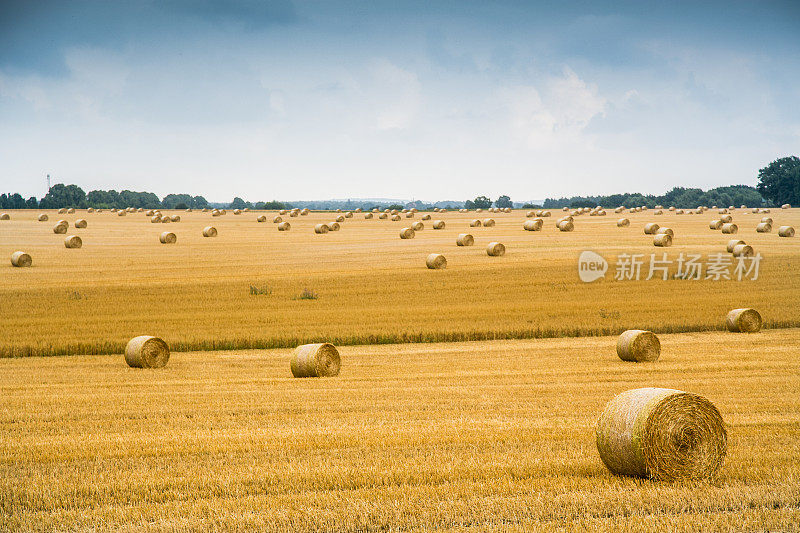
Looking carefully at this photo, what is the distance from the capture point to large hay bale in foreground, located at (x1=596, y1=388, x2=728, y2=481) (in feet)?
29.3

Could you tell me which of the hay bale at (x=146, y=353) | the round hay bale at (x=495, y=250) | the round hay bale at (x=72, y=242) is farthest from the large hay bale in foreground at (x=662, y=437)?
the round hay bale at (x=72, y=242)

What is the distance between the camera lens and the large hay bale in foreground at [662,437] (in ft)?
29.3

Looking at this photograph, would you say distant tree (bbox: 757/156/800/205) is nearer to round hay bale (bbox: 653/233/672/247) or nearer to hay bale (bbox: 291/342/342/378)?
round hay bale (bbox: 653/233/672/247)

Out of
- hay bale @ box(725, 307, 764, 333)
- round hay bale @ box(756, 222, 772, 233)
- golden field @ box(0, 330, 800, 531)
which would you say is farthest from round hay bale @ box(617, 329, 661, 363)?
round hay bale @ box(756, 222, 772, 233)

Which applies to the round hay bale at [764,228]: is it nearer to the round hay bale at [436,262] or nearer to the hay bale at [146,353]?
the round hay bale at [436,262]

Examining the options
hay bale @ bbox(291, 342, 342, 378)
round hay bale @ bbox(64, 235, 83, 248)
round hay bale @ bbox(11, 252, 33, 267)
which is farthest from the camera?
round hay bale @ bbox(64, 235, 83, 248)

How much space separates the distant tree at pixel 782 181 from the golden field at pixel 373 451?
114603 millimetres

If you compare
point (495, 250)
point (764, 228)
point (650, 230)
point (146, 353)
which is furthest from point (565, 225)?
point (146, 353)

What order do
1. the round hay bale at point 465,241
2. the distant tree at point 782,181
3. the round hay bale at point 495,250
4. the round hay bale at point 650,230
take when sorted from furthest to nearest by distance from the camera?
the distant tree at point 782,181
the round hay bale at point 650,230
the round hay bale at point 465,241
the round hay bale at point 495,250

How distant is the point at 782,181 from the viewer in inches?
4808

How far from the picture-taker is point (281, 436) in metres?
11.6

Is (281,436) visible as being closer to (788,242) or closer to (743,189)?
(788,242)

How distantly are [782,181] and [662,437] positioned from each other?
128m

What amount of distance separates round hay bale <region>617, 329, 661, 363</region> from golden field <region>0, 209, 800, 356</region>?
5.39 meters
